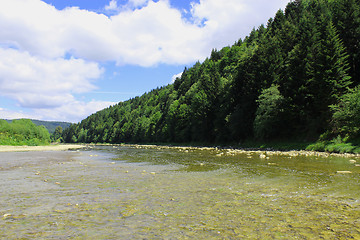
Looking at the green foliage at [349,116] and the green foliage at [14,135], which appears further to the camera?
the green foliage at [14,135]

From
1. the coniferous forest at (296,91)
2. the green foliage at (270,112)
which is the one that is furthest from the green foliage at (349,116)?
the green foliage at (270,112)

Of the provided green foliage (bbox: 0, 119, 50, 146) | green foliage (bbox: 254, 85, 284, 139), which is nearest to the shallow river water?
green foliage (bbox: 254, 85, 284, 139)

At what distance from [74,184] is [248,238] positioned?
10.4 metres

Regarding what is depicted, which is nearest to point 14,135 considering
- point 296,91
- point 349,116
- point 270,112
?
point 270,112

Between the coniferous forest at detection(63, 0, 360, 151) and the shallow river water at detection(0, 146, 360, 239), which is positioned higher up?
the coniferous forest at detection(63, 0, 360, 151)

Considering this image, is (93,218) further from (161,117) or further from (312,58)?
(161,117)

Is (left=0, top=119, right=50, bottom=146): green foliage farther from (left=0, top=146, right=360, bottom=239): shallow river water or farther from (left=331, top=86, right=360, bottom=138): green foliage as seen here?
(left=331, top=86, right=360, bottom=138): green foliage

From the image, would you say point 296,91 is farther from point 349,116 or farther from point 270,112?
point 349,116

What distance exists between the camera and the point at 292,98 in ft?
139

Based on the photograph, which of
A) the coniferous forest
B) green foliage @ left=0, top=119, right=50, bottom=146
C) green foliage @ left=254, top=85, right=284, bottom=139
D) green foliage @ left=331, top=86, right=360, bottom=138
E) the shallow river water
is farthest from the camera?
green foliage @ left=0, top=119, right=50, bottom=146

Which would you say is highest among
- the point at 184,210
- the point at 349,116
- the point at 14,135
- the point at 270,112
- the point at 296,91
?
the point at 296,91

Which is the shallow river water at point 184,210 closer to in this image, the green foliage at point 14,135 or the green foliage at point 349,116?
the green foliage at point 349,116

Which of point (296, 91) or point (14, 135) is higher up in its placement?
point (296, 91)

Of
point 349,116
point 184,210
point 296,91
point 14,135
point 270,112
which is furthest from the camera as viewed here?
point 14,135
